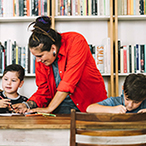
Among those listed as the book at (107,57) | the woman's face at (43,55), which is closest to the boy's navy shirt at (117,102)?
the woman's face at (43,55)

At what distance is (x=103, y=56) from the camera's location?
2.13 metres

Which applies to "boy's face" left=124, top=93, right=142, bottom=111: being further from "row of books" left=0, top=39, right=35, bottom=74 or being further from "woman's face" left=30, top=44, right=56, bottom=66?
"row of books" left=0, top=39, right=35, bottom=74

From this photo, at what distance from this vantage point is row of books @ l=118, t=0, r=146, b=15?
7.08 feet

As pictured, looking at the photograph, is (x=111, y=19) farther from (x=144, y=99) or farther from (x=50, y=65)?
(x=144, y=99)

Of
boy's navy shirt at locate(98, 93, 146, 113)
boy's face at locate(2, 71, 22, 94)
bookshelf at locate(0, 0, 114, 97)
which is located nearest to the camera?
boy's navy shirt at locate(98, 93, 146, 113)

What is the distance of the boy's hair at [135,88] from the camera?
1.26m

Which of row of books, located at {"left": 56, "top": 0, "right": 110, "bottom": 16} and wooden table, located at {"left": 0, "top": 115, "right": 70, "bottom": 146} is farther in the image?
row of books, located at {"left": 56, "top": 0, "right": 110, "bottom": 16}

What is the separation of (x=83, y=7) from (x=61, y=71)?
91 centimetres

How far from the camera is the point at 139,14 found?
7.15ft

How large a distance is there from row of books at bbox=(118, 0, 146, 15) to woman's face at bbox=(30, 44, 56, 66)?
1.06 meters

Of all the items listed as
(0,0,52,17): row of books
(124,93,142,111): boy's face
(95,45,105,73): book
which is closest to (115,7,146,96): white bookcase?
(95,45,105,73): book

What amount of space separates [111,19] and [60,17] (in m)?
0.54

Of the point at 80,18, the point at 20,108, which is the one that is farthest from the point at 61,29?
the point at 20,108

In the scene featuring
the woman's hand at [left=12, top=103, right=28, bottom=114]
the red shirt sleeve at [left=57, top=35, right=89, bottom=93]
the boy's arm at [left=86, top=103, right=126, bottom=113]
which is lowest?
the woman's hand at [left=12, top=103, right=28, bottom=114]
